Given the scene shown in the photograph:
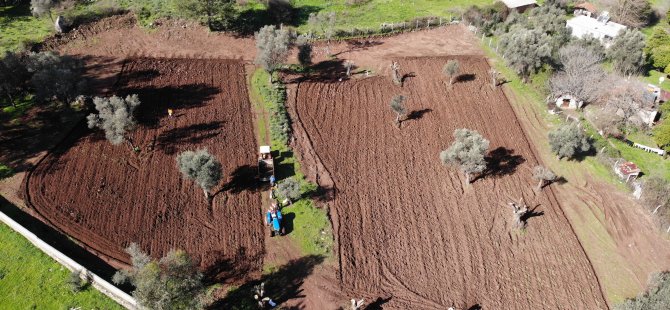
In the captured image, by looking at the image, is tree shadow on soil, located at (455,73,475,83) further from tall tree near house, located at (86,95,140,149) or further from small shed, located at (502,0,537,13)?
tall tree near house, located at (86,95,140,149)

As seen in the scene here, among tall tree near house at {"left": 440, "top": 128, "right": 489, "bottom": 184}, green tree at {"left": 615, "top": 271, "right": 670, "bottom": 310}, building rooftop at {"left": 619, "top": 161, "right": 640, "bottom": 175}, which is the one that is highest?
tall tree near house at {"left": 440, "top": 128, "right": 489, "bottom": 184}

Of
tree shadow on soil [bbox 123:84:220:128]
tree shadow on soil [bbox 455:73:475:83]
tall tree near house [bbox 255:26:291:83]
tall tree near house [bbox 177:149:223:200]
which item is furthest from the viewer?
tree shadow on soil [bbox 455:73:475:83]

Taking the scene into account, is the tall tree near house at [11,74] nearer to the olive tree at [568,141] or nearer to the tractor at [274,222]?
the tractor at [274,222]

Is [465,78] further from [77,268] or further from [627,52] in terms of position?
[77,268]

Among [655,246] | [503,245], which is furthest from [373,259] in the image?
[655,246]

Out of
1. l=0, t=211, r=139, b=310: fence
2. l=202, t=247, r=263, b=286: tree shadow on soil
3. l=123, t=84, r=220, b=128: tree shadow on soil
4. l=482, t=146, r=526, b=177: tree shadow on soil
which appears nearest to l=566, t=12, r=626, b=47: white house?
l=482, t=146, r=526, b=177: tree shadow on soil

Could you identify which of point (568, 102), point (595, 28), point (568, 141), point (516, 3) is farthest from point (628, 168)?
point (516, 3)

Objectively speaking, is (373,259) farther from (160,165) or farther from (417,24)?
(417,24)
